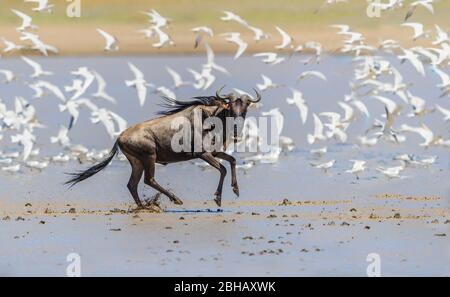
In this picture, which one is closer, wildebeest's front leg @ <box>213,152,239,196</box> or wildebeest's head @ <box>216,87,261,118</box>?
wildebeest's front leg @ <box>213,152,239,196</box>

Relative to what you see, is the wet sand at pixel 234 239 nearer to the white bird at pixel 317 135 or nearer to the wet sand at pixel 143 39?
the white bird at pixel 317 135

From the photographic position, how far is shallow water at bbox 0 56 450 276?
14.5 m

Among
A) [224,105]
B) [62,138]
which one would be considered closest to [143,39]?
[62,138]

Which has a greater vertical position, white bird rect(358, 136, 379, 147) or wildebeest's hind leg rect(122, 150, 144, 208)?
white bird rect(358, 136, 379, 147)

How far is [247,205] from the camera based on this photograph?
59.1 feet

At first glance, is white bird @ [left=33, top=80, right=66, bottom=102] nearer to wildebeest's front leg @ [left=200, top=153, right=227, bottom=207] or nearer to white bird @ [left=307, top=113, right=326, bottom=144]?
white bird @ [left=307, top=113, right=326, bottom=144]

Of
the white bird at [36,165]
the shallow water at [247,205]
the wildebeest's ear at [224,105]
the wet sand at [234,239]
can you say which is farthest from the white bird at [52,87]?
the wildebeest's ear at [224,105]

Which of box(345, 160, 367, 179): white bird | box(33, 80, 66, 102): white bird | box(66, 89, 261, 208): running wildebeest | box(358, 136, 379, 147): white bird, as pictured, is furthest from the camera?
box(33, 80, 66, 102): white bird

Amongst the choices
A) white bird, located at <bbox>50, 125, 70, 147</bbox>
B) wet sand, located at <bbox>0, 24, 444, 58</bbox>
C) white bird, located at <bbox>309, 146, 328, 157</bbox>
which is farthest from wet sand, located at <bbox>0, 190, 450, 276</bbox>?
wet sand, located at <bbox>0, 24, 444, 58</bbox>

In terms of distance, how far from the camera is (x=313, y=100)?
1144 inches

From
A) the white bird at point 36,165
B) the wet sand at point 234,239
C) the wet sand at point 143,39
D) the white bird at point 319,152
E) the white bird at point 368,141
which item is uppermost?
the wet sand at point 143,39

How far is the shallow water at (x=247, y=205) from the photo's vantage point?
1453cm

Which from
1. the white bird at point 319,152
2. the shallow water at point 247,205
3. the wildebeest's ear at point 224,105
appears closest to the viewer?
the shallow water at point 247,205

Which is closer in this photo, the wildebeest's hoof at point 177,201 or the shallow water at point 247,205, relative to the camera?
the shallow water at point 247,205
